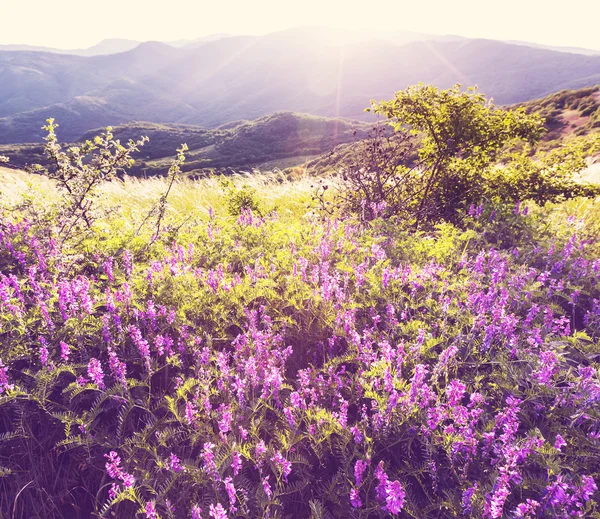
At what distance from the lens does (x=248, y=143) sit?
396 ft

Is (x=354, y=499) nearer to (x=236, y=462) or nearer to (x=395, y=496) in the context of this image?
(x=395, y=496)

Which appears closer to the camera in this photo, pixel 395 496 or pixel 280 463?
pixel 395 496

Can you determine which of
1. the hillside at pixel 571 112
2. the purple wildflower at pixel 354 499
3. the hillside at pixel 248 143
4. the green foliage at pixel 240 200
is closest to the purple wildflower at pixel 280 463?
the purple wildflower at pixel 354 499

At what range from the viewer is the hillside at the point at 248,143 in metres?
102

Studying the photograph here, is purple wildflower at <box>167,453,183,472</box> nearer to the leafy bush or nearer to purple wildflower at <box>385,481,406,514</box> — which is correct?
purple wildflower at <box>385,481,406,514</box>

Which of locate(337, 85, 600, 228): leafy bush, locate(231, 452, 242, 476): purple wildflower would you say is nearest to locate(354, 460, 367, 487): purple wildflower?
locate(231, 452, 242, 476): purple wildflower

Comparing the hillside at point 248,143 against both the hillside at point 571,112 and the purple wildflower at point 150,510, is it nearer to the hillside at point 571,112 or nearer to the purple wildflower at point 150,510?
the hillside at point 571,112

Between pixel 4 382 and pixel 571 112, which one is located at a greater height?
pixel 571 112

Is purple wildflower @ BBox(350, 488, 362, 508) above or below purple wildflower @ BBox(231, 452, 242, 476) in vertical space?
below

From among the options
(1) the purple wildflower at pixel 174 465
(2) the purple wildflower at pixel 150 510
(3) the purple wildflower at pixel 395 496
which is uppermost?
(3) the purple wildflower at pixel 395 496

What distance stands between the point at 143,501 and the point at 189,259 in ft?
8.46

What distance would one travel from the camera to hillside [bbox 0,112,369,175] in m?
102

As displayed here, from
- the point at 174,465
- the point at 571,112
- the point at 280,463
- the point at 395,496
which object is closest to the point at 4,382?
the point at 174,465

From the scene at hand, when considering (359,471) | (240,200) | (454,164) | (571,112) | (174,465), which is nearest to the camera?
(359,471)
